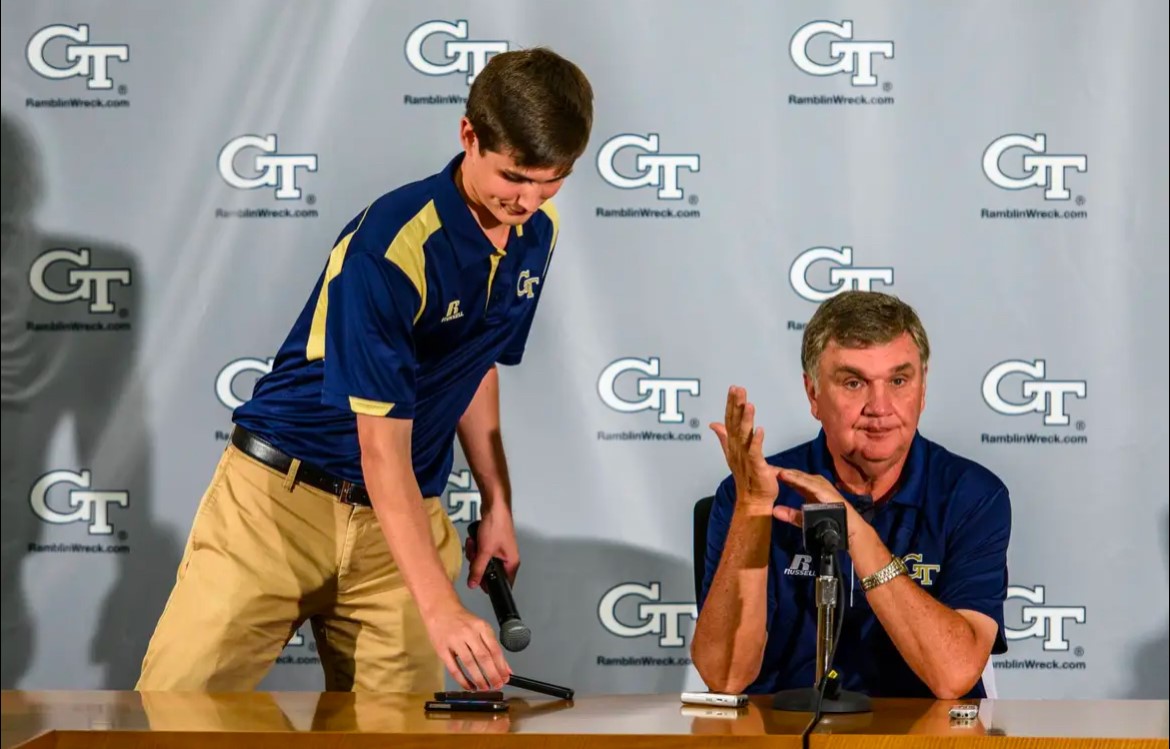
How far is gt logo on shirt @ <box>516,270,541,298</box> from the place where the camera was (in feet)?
9.30

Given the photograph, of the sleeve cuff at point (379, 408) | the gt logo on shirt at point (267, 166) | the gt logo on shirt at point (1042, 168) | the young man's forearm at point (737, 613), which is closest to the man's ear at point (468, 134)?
the sleeve cuff at point (379, 408)

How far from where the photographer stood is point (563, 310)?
3643 mm

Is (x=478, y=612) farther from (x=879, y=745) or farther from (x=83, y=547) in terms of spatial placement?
(x=879, y=745)

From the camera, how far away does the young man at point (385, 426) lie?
2473mm

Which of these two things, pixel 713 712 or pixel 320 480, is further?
pixel 320 480

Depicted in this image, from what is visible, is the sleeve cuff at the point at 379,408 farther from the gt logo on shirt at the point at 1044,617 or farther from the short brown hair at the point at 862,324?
the gt logo on shirt at the point at 1044,617

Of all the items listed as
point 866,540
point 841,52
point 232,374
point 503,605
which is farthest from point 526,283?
point 841,52

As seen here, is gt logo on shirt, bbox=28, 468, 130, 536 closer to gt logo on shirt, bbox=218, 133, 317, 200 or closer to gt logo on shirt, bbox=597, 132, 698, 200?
gt logo on shirt, bbox=218, 133, 317, 200

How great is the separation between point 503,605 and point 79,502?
1.66 meters

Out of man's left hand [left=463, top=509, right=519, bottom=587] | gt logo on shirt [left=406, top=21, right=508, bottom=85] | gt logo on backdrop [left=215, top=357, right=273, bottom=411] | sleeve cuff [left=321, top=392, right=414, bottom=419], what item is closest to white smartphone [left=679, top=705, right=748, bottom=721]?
sleeve cuff [left=321, top=392, right=414, bottom=419]

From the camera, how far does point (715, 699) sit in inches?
80.4

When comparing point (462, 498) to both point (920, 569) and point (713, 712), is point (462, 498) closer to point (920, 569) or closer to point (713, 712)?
point (920, 569)

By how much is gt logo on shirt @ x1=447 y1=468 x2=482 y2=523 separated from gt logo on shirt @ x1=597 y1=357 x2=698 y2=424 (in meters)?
0.45

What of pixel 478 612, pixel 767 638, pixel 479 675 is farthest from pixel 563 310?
pixel 479 675
